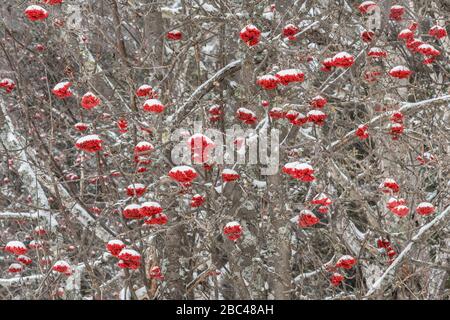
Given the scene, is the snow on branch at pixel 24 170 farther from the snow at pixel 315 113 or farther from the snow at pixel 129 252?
the snow at pixel 315 113

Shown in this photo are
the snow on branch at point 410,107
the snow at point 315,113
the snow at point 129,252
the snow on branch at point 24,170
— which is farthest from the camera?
the snow on branch at point 24,170

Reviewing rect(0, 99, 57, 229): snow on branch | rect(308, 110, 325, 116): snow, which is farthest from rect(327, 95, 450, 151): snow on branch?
rect(0, 99, 57, 229): snow on branch

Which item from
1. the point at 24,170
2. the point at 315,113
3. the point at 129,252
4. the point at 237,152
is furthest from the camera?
the point at 24,170

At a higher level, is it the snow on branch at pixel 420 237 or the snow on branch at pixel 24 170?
the snow on branch at pixel 24 170

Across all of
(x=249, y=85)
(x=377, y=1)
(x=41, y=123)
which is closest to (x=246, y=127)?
(x=249, y=85)

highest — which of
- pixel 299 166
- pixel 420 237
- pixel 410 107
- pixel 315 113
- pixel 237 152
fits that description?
pixel 410 107

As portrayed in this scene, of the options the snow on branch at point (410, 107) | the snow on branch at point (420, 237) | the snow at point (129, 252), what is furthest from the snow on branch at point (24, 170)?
the snow on branch at point (420, 237)

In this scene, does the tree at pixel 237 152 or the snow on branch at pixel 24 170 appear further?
the snow on branch at pixel 24 170

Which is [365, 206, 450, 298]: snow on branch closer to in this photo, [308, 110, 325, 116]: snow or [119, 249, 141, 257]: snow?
[308, 110, 325, 116]: snow

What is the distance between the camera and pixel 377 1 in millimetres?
5570

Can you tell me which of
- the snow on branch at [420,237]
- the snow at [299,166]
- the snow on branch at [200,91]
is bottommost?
the snow on branch at [420,237]

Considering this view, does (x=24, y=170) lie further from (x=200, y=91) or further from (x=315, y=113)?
(x=315, y=113)

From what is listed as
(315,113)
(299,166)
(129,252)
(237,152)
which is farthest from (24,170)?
(299,166)

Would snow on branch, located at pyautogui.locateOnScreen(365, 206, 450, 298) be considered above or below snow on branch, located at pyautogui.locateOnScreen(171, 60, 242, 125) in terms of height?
below
